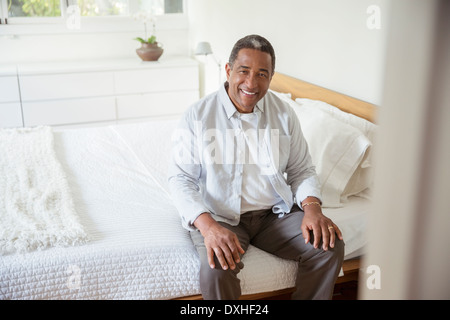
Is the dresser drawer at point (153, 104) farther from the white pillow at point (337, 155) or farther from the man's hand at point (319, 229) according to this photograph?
the man's hand at point (319, 229)

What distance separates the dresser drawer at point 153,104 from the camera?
4078 mm

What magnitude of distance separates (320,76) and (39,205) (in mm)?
1562

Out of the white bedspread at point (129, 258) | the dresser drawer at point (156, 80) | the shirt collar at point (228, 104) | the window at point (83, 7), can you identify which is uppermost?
the window at point (83, 7)

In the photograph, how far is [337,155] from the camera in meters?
1.93

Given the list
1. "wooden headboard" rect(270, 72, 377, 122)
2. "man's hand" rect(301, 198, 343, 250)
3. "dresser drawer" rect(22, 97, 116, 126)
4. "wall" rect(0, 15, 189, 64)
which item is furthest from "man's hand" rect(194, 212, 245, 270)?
"wall" rect(0, 15, 189, 64)

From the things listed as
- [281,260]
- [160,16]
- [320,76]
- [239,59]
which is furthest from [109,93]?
[281,260]

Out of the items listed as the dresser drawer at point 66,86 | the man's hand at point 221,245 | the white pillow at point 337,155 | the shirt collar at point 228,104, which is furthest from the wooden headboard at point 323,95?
the dresser drawer at point 66,86

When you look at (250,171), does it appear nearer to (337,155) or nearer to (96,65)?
(337,155)

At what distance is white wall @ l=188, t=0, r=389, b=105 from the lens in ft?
7.00

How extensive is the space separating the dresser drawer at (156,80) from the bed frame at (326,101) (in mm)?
1419

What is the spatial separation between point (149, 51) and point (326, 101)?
213 cm

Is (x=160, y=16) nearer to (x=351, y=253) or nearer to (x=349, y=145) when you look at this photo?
(x=349, y=145)

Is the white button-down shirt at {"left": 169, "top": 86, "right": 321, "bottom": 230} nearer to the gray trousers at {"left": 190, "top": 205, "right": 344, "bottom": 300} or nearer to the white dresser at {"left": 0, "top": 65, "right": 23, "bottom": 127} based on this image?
the gray trousers at {"left": 190, "top": 205, "right": 344, "bottom": 300}

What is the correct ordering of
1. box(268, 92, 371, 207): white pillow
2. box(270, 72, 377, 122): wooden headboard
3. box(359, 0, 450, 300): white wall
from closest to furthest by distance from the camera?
box(359, 0, 450, 300): white wall → box(268, 92, 371, 207): white pillow → box(270, 72, 377, 122): wooden headboard
